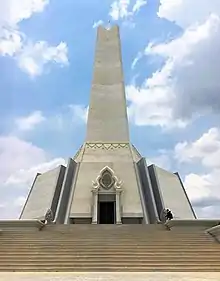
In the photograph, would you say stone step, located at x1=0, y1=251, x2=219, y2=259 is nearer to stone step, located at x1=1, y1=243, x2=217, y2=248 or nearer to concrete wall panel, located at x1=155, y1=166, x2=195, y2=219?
stone step, located at x1=1, y1=243, x2=217, y2=248

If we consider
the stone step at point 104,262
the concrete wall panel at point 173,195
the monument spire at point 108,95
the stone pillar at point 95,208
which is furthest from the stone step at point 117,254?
the monument spire at point 108,95

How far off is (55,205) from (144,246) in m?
9.46

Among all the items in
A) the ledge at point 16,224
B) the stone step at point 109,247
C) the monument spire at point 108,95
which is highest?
the monument spire at point 108,95

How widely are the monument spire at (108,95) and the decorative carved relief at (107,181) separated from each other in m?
2.32

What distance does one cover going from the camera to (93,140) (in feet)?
59.4

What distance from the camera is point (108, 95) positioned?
19.3 metres

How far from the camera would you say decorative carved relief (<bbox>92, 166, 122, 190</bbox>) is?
15.8 metres

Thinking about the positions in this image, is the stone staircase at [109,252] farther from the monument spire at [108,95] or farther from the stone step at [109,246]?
the monument spire at [108,95]

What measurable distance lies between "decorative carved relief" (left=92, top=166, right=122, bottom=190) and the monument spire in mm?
2322

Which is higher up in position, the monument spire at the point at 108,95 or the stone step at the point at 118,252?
the monument spire at the point at 108,95

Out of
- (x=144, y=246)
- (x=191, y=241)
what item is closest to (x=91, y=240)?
(x=144, y=246)

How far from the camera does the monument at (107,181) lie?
15328mm

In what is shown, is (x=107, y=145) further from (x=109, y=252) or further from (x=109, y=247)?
(x=109, y=252)

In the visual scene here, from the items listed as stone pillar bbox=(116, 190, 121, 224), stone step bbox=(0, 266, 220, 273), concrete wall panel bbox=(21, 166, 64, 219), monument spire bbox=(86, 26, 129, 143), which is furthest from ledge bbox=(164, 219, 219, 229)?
monument spire bbox=(86, 26, 129, 143)
